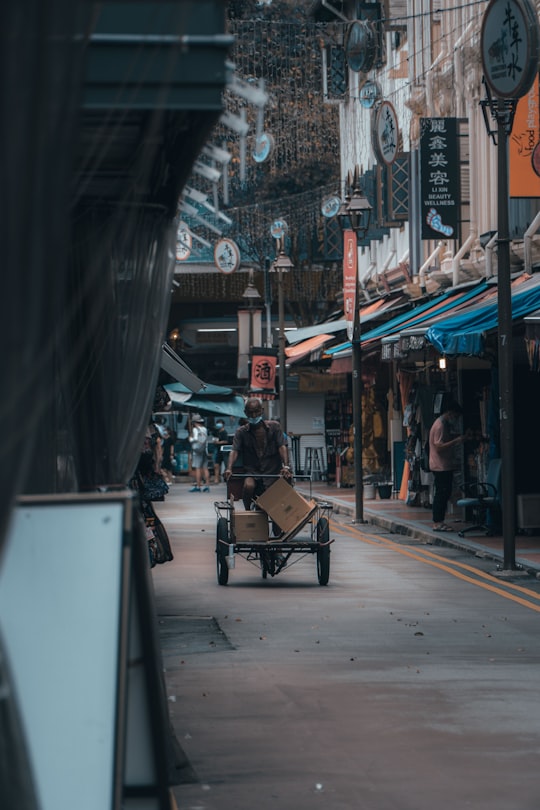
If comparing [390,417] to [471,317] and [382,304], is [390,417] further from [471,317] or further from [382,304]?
[471,317]

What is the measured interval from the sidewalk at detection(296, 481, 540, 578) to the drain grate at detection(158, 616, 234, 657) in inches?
200

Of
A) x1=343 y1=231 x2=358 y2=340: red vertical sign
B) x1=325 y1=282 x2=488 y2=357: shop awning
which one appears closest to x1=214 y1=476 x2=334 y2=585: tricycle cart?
x1=325 y1=282 x2=488 y2=357: shop awning

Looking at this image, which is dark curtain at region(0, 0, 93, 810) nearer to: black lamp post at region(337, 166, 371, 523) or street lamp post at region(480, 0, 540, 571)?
street lamp post at region(480, 0, 540, 571)

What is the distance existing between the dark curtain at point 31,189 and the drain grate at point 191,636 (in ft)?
25.5

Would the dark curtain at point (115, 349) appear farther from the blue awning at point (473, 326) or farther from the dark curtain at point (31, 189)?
the blue awning at point (473, 326)

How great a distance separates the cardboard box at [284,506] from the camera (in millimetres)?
15602

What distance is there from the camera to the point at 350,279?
28828 mm

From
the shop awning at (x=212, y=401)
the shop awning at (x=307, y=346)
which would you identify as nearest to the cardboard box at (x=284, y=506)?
the shop awning at (x=307, y=346)

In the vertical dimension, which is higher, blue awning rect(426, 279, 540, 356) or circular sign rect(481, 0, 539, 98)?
circular sign rect(481, 0, 539, 98)

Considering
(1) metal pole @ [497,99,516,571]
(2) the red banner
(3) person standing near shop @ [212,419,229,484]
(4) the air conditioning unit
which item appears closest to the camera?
(1) metal pole @ [497,99,516,571]

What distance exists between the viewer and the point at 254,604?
556 inches

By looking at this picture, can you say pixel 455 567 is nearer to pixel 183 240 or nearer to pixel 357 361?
→ pixel 357 361

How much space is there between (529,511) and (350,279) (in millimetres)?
8747

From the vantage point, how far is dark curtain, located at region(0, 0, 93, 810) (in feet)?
10.8
